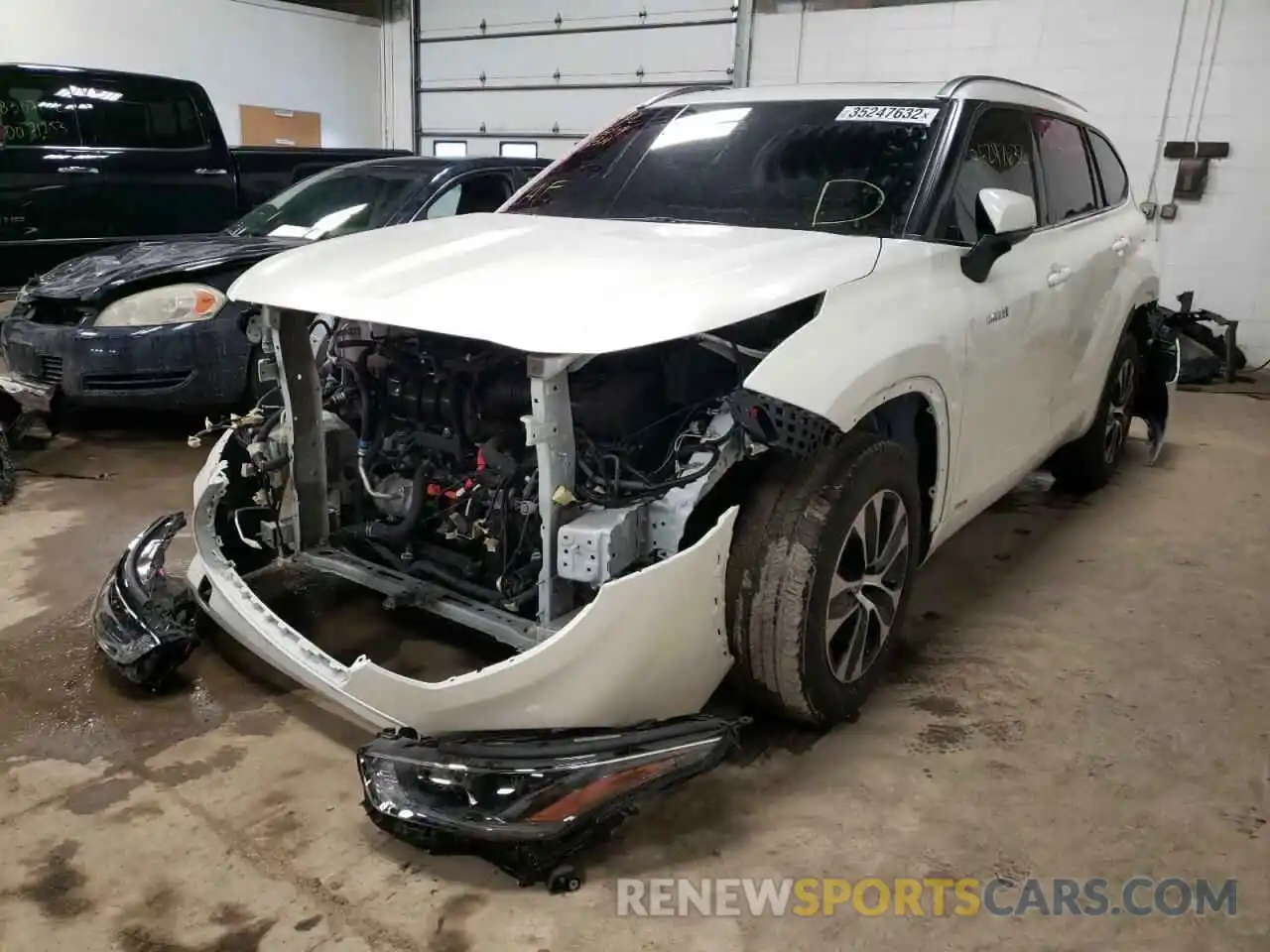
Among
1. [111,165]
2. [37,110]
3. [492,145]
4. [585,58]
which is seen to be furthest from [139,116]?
[492,145]

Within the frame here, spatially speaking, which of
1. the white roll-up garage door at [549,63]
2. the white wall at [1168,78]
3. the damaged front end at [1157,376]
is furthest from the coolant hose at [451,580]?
the white roll-up garage door at [549,63]

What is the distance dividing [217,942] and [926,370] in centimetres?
199

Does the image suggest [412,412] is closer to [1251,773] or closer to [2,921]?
[2,921]

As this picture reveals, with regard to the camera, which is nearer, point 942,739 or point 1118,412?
point 942,739

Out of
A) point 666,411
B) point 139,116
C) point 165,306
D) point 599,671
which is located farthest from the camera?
point 139,116

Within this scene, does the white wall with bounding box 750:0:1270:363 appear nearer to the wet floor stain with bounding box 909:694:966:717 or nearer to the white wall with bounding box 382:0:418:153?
the white wall with bounding box 382:0:418:153

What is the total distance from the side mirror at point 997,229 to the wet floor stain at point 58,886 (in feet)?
8.33

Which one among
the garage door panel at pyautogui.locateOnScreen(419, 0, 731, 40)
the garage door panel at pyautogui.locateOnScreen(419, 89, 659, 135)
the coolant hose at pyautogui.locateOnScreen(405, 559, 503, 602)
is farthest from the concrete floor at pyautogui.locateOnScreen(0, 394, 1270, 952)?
the garage door panel at pyautogui.locateOnScreen(419, 89, 659, 135)

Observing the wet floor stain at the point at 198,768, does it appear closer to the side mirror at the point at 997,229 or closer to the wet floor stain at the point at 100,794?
the wet floor stain at the point at 100,794

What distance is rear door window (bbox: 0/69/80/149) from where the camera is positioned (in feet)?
20.6

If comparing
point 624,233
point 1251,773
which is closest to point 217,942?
point 624,233

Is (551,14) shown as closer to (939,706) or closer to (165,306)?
(165,306)

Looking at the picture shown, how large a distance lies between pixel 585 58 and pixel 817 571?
387 inches

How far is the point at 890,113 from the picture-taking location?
2.91 m
